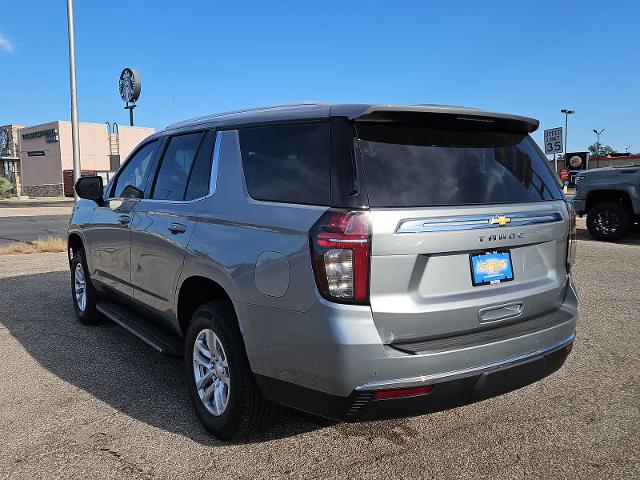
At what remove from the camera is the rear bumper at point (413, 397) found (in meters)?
2.47

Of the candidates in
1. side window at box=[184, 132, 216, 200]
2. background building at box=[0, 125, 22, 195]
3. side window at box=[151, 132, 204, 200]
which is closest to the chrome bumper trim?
side window at box=[184, 132, 216, 200]

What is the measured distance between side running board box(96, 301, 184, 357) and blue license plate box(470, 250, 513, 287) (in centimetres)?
199

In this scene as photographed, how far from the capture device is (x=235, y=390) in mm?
2898

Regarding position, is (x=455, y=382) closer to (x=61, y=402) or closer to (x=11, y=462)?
(x=11, y=462)

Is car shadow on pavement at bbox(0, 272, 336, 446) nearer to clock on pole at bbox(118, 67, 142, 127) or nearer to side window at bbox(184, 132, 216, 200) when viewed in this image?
side window at bbox(184, 132, 216, 200)

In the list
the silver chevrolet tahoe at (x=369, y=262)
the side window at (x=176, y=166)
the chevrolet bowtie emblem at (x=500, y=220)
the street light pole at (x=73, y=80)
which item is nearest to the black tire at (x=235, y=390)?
the silver chevrolet tahoe at (x=369, y=262)

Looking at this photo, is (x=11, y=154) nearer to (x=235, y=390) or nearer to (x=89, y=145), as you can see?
(x=89, y=145)

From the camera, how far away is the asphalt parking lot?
2.80 metres

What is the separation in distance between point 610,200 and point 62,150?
54.9 meters

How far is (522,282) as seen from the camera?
2.87 meters

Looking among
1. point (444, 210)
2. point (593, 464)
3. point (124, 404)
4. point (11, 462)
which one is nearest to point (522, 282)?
point (444, 210)

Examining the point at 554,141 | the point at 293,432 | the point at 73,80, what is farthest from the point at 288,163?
the point at 554,141

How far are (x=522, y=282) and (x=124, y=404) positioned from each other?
2604 millimetres

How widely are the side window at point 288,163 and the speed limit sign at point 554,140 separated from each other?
14219mm
